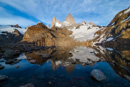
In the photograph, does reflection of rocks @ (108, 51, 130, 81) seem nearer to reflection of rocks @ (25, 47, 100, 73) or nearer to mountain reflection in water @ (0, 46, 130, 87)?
mountain reflection in water @ (0, 46, 130, 87)

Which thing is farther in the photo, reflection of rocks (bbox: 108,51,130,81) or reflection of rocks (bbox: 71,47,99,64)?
reflection of rocks (bbox: 71,47,99,64)

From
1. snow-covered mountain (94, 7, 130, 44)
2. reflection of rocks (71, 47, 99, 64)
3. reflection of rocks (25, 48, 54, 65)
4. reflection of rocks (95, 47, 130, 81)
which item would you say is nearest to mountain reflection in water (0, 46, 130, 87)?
reflection of rocks (95, 47, 130, 81)

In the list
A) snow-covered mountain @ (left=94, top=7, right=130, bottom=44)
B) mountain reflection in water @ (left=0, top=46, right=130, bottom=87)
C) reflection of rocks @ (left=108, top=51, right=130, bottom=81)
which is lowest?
mountain reflection in water @ (left=0, top=46, right=130, bottom=87)

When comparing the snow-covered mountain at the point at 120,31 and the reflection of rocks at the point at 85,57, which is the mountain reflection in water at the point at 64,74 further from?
the snow-covered mountain at the point at 120,31

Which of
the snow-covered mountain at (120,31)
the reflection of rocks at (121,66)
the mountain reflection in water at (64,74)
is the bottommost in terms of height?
the mountain reflection in water at (64,74)

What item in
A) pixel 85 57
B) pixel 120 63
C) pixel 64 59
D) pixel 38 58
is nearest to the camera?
pixel 120 63

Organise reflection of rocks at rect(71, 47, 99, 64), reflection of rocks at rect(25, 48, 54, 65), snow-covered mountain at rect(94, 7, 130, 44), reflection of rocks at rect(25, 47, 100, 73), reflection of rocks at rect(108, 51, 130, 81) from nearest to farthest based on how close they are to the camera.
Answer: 1. reflection of rocks at rect(108, 51, 130, 81)
2. reflection of rocks at rect(25, 47, 100, 73)
3. reflection of rocks at rect(25, 48, 54, 65)
4. reflection of rocks at rect(71, 47, 99, 64)
5. snow-covered mountain at rect(94, 7, 130, 44)

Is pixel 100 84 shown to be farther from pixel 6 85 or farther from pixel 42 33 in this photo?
pixel 42 33

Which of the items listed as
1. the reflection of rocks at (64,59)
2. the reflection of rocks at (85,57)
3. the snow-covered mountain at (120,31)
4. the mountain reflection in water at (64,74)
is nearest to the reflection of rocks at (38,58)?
the reflection of rocks at (64,59)

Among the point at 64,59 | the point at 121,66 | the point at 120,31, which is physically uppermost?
the point at 120,31

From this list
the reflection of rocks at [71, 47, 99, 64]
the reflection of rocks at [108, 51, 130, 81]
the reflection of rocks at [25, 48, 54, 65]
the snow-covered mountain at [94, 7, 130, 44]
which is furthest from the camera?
the snow-covered mountain at [94, 7, 130, 44]

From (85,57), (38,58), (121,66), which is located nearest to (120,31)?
(85,57)

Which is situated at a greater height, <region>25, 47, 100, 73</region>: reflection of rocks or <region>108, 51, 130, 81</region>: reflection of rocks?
<region>108, 51, 130, 81</region>: reflection of rocks

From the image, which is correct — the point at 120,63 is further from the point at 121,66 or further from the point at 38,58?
the point at 38,58
